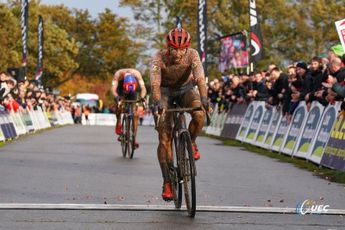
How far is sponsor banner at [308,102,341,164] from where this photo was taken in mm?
16938

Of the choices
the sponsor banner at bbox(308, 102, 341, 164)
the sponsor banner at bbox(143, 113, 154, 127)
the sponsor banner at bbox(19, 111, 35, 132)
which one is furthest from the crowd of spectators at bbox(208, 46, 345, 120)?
the sponsor banner at bbox(143, 113, 154, 127)

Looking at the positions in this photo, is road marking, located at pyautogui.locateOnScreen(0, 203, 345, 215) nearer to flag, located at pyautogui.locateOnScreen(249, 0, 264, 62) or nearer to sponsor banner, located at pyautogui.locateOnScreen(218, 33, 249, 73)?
flag, located at pyautogui.locateOnScreen(249, 0, 264, 62)

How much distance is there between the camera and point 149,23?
85.4 m

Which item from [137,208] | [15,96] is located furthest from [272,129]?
[137,208]

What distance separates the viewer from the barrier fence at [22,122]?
1056 inches

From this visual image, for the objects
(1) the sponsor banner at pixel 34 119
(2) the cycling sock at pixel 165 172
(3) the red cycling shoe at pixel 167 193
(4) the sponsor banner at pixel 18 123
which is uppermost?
(2) the cycling sock at pixel 165 172

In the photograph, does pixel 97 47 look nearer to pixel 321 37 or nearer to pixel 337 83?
pixel 321 37

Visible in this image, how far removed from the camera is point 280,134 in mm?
21844

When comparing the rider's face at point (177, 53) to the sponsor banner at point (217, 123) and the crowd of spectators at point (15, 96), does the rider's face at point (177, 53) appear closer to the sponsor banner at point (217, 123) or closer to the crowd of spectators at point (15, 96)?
the crowd of spectators at point (15, 96)

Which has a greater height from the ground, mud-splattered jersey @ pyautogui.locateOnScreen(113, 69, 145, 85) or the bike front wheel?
mud-splattered jersey @ pyautogui.locateOnScreen(113, 69, 145, 85)

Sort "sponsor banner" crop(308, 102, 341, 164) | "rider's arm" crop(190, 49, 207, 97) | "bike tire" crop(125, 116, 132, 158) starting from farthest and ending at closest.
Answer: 1. "bike tire" crop(125, 116, 132, 158)
2. "sponsor banner" crop(308, 102, 341, 164)
3. "rider's arm" crop(190, 49, 207, 97)

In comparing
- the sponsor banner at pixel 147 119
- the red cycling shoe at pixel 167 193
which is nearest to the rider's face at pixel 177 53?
the red cycling shoe at pixel 167 193

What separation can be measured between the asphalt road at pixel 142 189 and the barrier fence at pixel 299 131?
0.59 meters

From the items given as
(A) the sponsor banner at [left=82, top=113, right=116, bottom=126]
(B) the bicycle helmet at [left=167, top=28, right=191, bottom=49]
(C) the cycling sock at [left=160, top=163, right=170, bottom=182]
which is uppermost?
(B) the bicycle helmet at [left=167, top=28, right=191, bottom=49]
